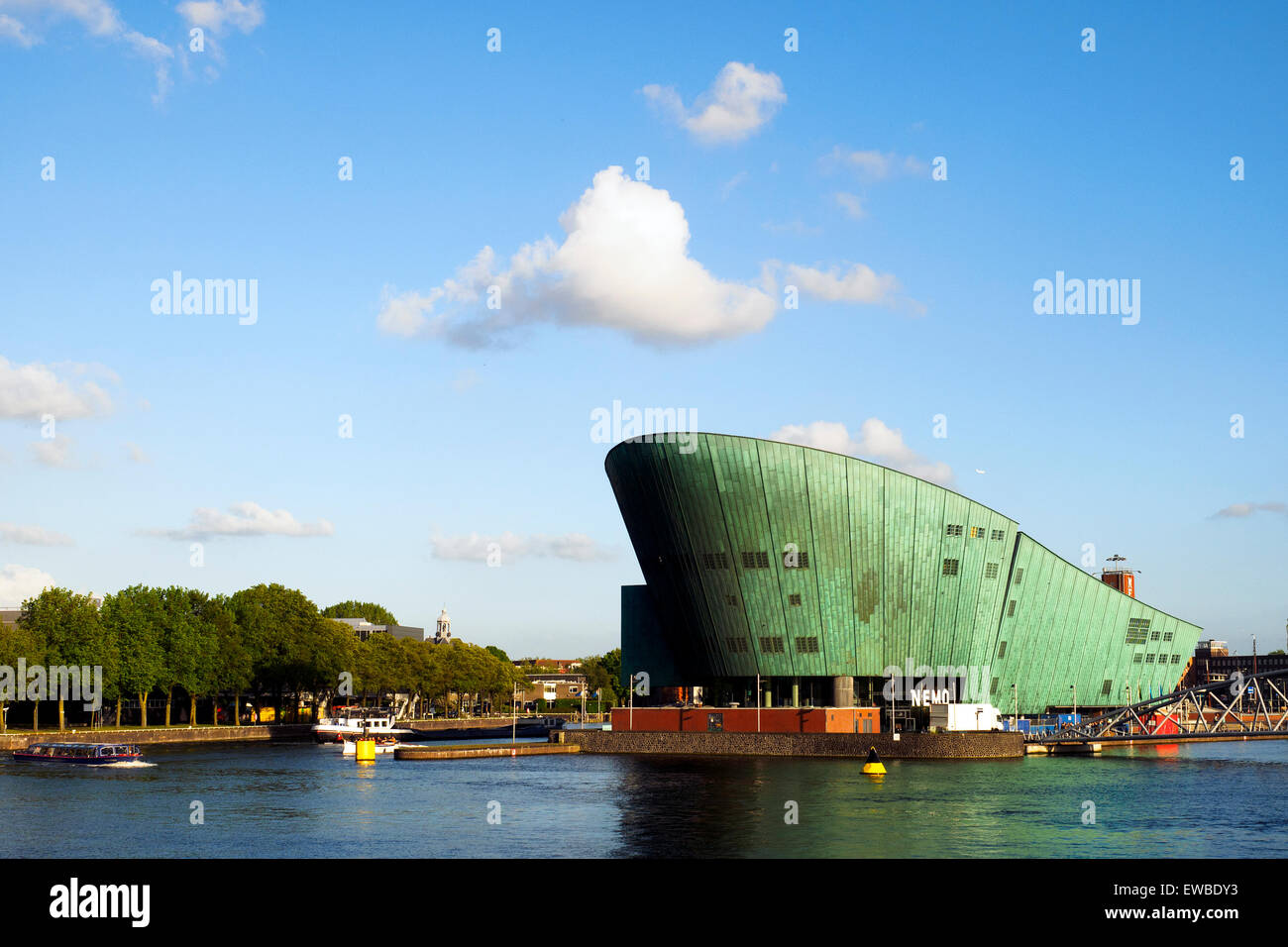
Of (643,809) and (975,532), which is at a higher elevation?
(975,532)

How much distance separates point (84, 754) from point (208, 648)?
3744cm

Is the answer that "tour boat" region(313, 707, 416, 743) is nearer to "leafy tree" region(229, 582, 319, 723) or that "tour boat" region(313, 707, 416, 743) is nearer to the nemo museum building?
"leafy tree" region(229, 582, 319, 723)

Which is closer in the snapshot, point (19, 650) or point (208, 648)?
point (19, 650)

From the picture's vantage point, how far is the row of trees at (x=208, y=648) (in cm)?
10975

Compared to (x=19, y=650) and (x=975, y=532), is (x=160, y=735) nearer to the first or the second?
(x=19, y=650)

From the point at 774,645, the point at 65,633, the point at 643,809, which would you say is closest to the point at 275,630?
the point at 65,633

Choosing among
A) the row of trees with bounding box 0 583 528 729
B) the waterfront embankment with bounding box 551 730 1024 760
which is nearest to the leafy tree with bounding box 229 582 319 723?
the row of trees with bounding box 0 583 528 729

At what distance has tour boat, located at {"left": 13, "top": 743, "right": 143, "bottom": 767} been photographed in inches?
3364

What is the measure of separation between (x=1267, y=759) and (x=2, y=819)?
308 ft

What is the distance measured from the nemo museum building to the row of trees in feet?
148

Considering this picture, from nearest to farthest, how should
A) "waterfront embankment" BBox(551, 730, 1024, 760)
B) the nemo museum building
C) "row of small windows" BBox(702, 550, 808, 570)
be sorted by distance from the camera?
"waterfront embankment" BBox(551, 730, 1024, 760) < the nemo museum building < "row of small windows" BBox(702, 550, 808, 570)

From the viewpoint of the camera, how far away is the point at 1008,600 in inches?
4552

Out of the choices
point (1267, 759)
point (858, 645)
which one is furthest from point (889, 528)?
point (1267, 759)

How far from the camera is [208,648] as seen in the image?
4857 inches
